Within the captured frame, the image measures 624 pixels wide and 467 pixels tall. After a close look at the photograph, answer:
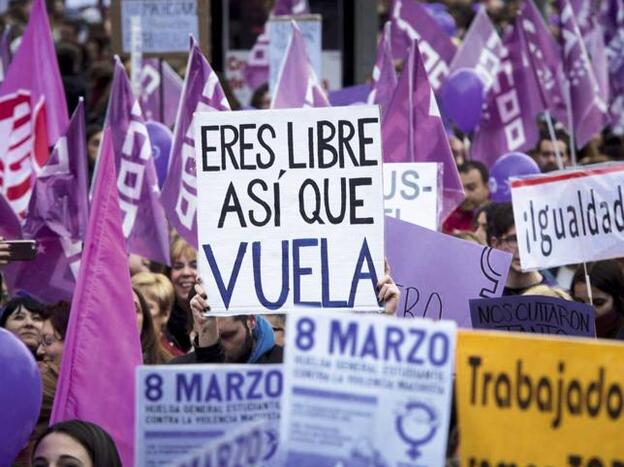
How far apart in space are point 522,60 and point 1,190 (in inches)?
194

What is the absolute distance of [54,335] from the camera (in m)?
6.84

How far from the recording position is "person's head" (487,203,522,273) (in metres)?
8.33

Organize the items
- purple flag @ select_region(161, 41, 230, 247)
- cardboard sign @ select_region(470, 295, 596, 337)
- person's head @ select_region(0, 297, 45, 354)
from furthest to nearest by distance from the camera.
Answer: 1. purple flag @ select_region(161, 41, 230, 247)
2. person's head @ select_region(0, 297, 45, 354)
3. cardboard sign @ select_region(470, 295, 596, 337)

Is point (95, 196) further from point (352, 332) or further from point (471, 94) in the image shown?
point (471, 94)

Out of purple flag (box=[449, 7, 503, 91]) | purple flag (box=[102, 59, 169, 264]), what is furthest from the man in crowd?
purple flag (box=[449, 7, 503, 91])

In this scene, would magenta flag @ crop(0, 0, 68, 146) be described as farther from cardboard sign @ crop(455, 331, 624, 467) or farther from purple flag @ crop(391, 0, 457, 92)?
cardboard sign @ crop(455, 331, 624, 467)

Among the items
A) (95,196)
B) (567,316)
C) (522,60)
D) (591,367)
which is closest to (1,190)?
(95,196)

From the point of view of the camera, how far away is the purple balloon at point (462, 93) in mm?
13102

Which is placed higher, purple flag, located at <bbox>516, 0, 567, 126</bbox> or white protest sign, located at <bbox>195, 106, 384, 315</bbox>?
purple flag, located at <bbox>516, 0, 567, 126</bbox>

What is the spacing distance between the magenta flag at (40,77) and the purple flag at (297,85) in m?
1.24

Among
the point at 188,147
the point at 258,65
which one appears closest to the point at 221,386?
the point at 188,147

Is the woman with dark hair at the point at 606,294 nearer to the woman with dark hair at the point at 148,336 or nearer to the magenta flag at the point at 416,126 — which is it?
the magenta flag at the point at 416,126

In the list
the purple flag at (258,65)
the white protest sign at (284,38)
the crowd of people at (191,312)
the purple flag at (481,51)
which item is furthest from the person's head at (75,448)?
the purple flag at (258,65)

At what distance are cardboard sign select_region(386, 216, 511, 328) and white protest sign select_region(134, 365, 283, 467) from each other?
2.55 metres
